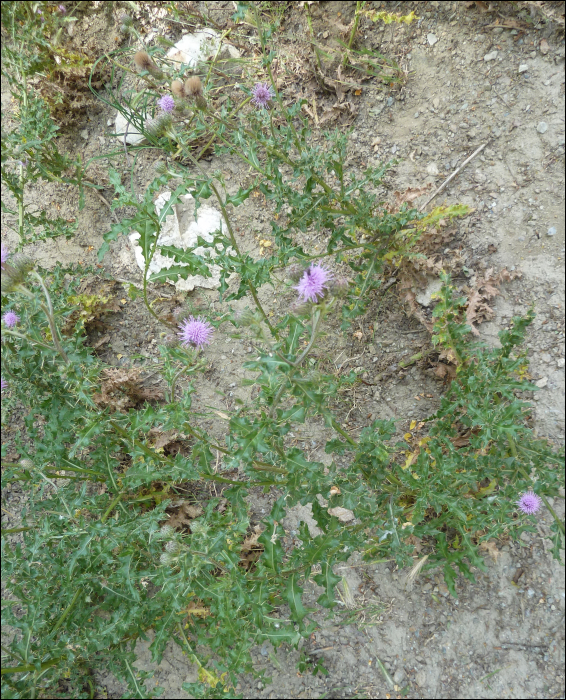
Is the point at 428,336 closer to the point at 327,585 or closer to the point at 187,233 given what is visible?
the point at 327,585

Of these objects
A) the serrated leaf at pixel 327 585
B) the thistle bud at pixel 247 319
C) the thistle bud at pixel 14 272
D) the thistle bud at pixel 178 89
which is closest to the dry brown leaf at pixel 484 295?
the thistle bud at pixel 247 319

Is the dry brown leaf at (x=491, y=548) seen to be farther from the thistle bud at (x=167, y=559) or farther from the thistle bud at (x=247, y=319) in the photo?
the thistle bud at (x=247, y=319)

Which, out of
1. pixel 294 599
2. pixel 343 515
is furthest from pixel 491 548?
pixel 294 599

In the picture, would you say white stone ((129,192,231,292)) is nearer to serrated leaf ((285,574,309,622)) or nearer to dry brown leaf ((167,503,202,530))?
dry brown leaf ((167,503,202,530))

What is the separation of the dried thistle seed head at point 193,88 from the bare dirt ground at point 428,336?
1250 mm

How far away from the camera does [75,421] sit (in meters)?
2.48

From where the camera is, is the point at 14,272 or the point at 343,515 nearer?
the point at 14,272

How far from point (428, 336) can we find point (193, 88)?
193 cm

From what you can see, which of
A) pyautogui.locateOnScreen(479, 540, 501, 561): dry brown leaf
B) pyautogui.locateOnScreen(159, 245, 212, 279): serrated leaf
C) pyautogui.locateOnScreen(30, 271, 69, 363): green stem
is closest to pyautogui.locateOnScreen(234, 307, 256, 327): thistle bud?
pyautogui.locateOnScreen(159, 245, 212, 279): serrated leaf

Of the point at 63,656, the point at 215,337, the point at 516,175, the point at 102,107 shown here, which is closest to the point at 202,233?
the point at 215,337

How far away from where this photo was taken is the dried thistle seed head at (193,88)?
2.44 meters

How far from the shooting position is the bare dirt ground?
9.12ft

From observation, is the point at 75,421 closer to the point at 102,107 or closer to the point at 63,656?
the point at 63,656

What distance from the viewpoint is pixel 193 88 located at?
2.45 m
